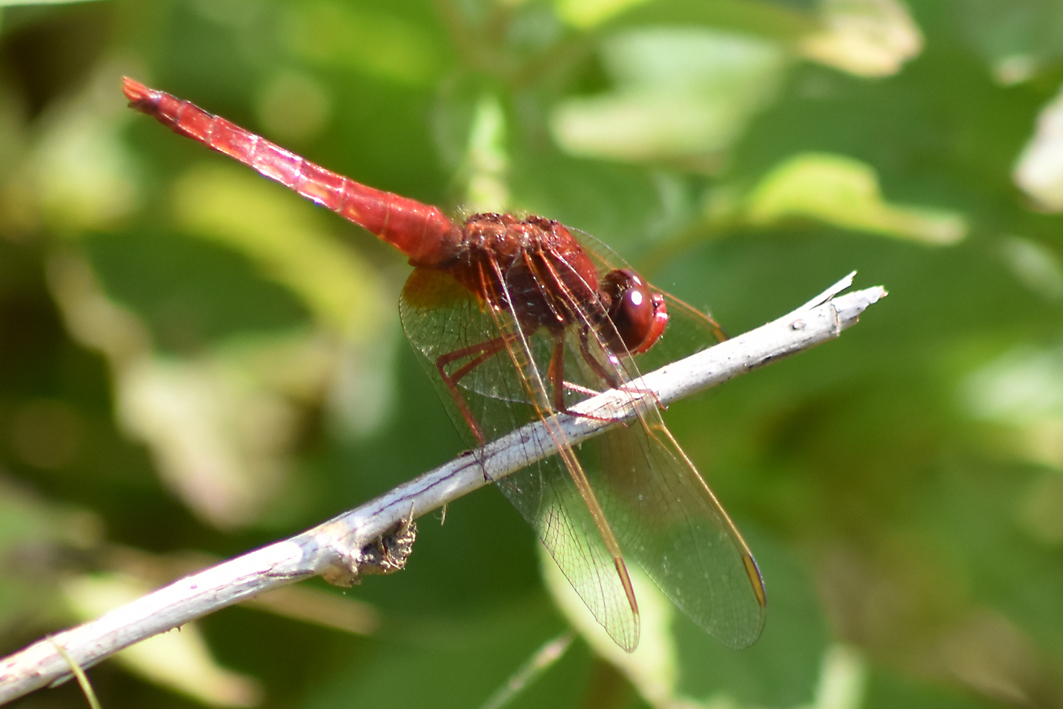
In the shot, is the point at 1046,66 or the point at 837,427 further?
the point at 837,427

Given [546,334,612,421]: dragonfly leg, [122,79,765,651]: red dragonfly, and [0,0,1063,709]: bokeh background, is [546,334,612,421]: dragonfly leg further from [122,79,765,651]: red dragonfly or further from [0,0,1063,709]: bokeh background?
[0,0,1063,709]: bokeh background

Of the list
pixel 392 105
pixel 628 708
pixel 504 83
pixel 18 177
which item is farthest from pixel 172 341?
pixel 628 708

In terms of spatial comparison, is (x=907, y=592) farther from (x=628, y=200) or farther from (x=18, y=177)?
(x=18, y=177)

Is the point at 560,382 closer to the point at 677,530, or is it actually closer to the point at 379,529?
the point at 677,530

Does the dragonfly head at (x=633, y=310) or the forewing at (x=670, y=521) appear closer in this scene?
the forewing at (x=670, y=521)

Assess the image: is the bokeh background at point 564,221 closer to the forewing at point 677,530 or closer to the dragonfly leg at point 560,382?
the forewing at point 677,530

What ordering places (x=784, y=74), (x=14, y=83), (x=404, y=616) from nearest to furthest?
(x=404, y=616)
(x=784, y=74)
(x=14, y=83)

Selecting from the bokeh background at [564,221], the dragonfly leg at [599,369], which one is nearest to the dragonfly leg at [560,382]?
the dragonfly leg at [599,369]
